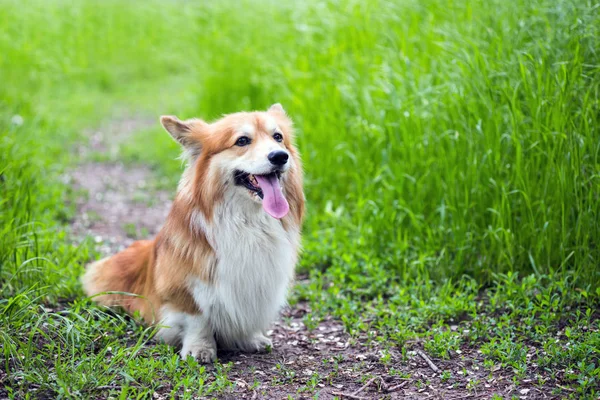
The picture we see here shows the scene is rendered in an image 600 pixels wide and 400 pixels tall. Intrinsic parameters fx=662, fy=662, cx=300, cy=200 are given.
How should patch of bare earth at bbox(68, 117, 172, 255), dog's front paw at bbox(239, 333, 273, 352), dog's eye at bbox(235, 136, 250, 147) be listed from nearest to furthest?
dog's eye at bbox(235, 136, 250, 147) < dog's front paw at bbox(239, 333, 273, 352) < patch of bare earth at bbox(68, 117, 172, 255)

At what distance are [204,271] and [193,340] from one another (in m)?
0.38

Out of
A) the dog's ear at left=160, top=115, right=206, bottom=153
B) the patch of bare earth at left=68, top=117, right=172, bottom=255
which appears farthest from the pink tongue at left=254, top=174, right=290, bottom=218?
the patch of bare earth at left=68, top=117, right=172, bottom=255

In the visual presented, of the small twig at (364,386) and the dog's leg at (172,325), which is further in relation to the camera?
the dog's leg at (172,325)

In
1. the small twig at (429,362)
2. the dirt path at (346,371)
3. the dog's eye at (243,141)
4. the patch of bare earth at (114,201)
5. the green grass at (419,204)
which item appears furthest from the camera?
the patch of bare earth at (114,201)

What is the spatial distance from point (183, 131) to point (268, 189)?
1.97ft

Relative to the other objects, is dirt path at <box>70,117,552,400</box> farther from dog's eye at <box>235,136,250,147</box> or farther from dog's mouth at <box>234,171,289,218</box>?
dog's eye at <box>235,136,250,147</box>

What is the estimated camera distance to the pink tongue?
11.4 ft

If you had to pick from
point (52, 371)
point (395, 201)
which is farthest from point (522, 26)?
point (52, 371)

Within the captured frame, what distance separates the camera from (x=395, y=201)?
15.7ft

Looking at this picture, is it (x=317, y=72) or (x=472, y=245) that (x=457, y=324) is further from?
(x=317, y=72)

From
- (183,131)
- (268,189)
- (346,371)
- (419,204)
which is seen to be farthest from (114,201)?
(346,371)

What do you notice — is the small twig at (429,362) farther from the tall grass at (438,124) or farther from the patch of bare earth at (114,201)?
the patch of bare earth at (114,201)

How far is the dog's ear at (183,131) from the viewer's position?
3621 mm

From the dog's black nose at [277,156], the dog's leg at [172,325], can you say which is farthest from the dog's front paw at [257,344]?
the dog's black nose at [277,156]
